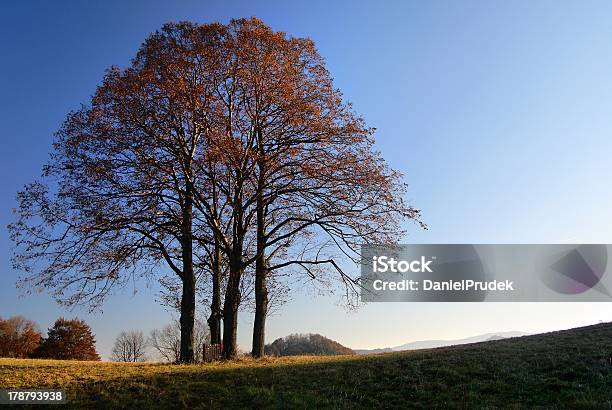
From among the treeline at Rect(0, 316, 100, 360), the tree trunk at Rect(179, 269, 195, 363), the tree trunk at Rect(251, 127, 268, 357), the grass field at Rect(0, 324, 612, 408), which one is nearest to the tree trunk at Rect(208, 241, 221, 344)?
the tree trunk at Rect(251, 127, 268, 357)

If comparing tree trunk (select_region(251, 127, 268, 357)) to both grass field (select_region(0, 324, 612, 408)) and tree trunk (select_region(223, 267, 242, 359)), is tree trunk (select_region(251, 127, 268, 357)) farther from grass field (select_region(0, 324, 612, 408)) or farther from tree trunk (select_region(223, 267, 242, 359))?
grass field (select_region(0, 324, 612, 408))

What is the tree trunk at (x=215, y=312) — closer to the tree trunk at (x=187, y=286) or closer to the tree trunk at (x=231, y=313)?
the tree trunk at (x=231, y=313)

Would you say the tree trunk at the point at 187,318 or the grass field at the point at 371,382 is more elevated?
the tree trunk at the point at 187,318

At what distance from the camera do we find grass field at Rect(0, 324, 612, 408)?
505 inches

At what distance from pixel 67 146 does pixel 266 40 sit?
30.7 ft

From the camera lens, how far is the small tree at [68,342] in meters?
55.7

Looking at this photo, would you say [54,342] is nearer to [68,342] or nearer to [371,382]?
[68,342]


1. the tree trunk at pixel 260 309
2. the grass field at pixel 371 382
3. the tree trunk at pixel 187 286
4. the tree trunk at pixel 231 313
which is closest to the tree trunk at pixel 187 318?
the tree trunk at pixel 187 286

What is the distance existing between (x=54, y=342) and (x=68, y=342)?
136cm

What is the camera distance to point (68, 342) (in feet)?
186

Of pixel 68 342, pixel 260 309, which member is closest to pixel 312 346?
pixel 260 309

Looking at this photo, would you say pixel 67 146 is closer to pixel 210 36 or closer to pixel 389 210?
pixel 210 36

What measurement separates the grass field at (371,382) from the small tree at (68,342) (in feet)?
136

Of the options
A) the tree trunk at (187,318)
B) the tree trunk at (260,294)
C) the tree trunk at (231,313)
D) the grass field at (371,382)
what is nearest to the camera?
the grass field at (371,382)
